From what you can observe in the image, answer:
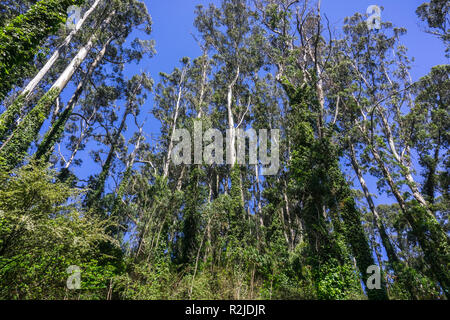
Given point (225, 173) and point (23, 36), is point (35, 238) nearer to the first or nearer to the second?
point (23, 36)

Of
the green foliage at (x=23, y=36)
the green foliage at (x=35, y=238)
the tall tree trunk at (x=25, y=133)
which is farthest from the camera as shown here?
the tall tree trunk at (x=25, y=133)

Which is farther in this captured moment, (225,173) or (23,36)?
(225,173)

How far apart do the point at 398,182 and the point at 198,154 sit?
1173cm

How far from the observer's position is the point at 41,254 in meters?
4.41

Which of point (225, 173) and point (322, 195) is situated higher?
point (225, 173)

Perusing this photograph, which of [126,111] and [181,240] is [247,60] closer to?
[126,111]

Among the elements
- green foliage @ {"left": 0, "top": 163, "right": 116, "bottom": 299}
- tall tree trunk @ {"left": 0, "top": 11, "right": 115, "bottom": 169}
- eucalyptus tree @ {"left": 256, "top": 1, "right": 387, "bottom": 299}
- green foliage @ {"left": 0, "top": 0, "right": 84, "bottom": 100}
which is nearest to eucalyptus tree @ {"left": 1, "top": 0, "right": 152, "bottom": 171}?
tall tree trunk @ {"left": 0, "top": 11, "right": 115, "bottom": 169}

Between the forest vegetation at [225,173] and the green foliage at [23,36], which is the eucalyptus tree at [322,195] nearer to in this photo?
the forest vegetation at [225,173]

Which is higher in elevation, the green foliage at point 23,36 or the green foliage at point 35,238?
the green foliage at point 23,36

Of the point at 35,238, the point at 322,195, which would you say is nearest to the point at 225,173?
the point at 322,195

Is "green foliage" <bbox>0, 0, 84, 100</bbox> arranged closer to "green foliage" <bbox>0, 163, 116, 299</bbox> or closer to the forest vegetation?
the forest vegetation

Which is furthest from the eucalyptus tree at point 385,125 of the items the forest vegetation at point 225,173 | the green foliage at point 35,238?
the green foliage at point 35,238

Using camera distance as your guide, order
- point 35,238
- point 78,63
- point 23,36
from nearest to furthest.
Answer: point 35,238 < point 23,36 < point 78,63
